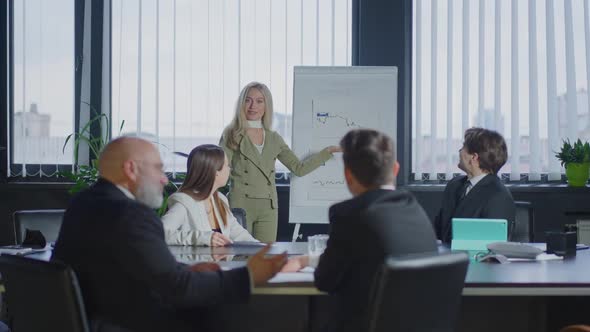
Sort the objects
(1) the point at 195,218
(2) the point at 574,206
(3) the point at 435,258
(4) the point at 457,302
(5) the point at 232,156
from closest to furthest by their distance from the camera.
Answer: (3) the point at 435,258, (4) the point at 457,302, (1) the point at 195,218, (5) the point at 232,156, (2) the point at 574,206

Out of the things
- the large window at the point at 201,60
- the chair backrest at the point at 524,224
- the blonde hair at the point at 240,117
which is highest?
the large window at the point at 201,60

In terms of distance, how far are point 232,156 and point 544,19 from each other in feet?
8.81

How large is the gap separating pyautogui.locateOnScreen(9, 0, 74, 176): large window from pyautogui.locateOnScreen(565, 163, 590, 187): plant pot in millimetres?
3792

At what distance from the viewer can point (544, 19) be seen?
5652 millimetres

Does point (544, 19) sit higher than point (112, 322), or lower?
higher

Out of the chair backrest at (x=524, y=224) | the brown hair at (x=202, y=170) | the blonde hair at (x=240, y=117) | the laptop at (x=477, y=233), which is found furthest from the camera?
the blonde hair at (x=240, y=117)

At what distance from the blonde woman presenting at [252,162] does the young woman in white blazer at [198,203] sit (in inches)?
53.4

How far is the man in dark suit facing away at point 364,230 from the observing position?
2.03 m

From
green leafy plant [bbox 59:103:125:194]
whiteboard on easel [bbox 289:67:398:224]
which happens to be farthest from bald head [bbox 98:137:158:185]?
whiteboard on easel [bbox 289:67:398:224]

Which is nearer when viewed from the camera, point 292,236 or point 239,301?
point 239,301

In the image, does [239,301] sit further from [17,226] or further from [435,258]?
[17,226]

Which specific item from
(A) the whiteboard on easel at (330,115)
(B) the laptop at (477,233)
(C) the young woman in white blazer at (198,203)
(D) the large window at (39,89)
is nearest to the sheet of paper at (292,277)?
(C) the young woman in white blazer at (198,203)

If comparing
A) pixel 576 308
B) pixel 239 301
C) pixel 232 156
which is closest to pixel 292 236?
pixel 232 156

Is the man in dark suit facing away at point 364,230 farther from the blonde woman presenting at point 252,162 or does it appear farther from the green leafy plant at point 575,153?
the green leafy plant at point 575,153
